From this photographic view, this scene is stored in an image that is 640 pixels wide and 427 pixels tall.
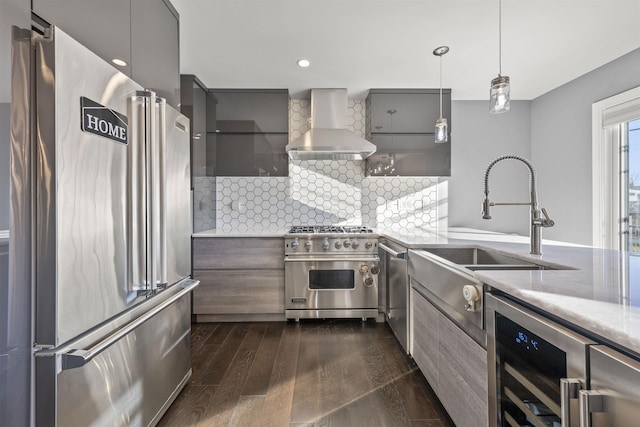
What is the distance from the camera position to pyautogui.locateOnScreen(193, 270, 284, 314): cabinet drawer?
115 inches

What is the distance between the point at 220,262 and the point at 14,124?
2173mm

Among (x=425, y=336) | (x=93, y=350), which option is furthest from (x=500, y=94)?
(x=93, y=350)

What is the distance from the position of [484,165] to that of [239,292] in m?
3.03

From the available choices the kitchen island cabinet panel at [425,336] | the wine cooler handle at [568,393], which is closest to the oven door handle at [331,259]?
the kitchen island cabinet panel at [425,336]

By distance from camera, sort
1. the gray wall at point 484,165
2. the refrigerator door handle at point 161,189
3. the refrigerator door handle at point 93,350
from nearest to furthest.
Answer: the refrigerator door handle at point 93,350 → the refrigerator door handle at point 161,189 → the gray wall at point 484,165

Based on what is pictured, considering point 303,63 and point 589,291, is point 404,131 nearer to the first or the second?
point 303,63

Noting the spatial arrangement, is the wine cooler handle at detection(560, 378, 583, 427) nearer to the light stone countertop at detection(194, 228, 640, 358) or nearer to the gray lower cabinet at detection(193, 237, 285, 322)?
the light stone countertop at detection(194, 228, 640, 358)

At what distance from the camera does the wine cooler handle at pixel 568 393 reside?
691 millimetres

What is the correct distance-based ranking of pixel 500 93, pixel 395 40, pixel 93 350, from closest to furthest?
pixel 93 350 < pixel 500 93 < pixel 395 40

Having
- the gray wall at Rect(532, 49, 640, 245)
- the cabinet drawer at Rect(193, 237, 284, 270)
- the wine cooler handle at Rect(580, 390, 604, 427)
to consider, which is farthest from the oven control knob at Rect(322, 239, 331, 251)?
the gray wall at Rect(532, 49, 640, 245)

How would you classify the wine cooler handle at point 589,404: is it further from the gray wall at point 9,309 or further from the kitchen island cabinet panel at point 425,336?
the gray wall at point 9,309

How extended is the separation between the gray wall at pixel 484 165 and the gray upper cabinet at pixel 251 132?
197 cm

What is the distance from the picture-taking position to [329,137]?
9.81 ft

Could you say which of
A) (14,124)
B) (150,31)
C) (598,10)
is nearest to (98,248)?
(14,124)
